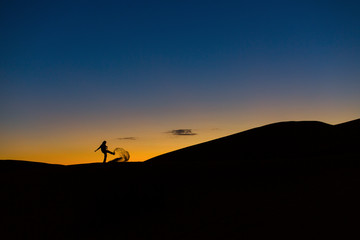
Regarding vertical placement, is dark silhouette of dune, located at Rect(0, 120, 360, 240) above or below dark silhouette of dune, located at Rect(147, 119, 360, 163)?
below

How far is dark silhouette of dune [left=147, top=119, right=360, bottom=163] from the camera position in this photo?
26984 mm

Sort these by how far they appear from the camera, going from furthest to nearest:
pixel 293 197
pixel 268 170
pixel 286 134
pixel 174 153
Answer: pixel 174 153
pixel 286 134
pixel 268 170
pixel 293 197

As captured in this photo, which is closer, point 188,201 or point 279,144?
point 188,201

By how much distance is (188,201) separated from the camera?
10172 millimetres

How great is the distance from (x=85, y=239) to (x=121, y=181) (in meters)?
3.99

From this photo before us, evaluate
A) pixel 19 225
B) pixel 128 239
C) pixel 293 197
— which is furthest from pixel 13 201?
pixel 293 197

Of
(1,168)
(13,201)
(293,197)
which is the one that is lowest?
(293,197)

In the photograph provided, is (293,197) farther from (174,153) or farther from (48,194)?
(174,153)

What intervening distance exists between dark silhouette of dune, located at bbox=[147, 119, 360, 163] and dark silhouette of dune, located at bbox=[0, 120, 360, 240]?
1187 cm

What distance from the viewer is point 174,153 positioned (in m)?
37.9

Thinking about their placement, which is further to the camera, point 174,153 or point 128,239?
point 174,153

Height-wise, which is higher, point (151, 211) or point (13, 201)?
point (13, 201)

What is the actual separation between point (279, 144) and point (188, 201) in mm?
23451

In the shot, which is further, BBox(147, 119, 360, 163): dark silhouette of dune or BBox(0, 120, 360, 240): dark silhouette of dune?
BBox(147, 119, 360, 163): dark silhouette of dune
